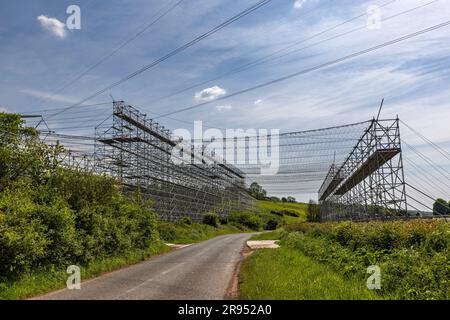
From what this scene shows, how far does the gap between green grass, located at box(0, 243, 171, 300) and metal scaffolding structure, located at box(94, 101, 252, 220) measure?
40.3 feet

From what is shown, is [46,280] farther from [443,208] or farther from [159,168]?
[159,168]

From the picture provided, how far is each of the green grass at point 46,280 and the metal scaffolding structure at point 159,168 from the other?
40.3ft

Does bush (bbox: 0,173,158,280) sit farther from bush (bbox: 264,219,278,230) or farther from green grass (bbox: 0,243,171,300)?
bush (bbox: 264,219,278,230)

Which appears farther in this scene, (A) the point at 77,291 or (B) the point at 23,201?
(B) the point at 23,201

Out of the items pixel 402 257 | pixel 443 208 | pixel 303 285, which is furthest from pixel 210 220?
pixel 402 257

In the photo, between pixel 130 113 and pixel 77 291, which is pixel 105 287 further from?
pixel 130 113

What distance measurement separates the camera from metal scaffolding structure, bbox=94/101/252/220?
163ft

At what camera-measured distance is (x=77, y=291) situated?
13805 millimetres

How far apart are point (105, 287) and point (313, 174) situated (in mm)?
50289

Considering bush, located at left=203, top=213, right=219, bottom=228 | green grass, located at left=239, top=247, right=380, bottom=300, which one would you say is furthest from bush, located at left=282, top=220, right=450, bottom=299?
bush, located at left=203, top=213, right=219, bottom=228

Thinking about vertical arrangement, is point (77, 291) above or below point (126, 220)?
below

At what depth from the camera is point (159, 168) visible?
6031cm

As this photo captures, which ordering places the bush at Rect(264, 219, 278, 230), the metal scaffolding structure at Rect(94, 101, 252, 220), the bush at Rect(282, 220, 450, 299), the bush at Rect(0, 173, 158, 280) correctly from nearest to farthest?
the bush at Rect(282, 220, 450, 299) → the bush at Rect(0, 173, 158, 280) → the metal scaffolding structure at Rect(94, 101, 252, 220) → the bush at Rect(264, 219, 278, 230)
